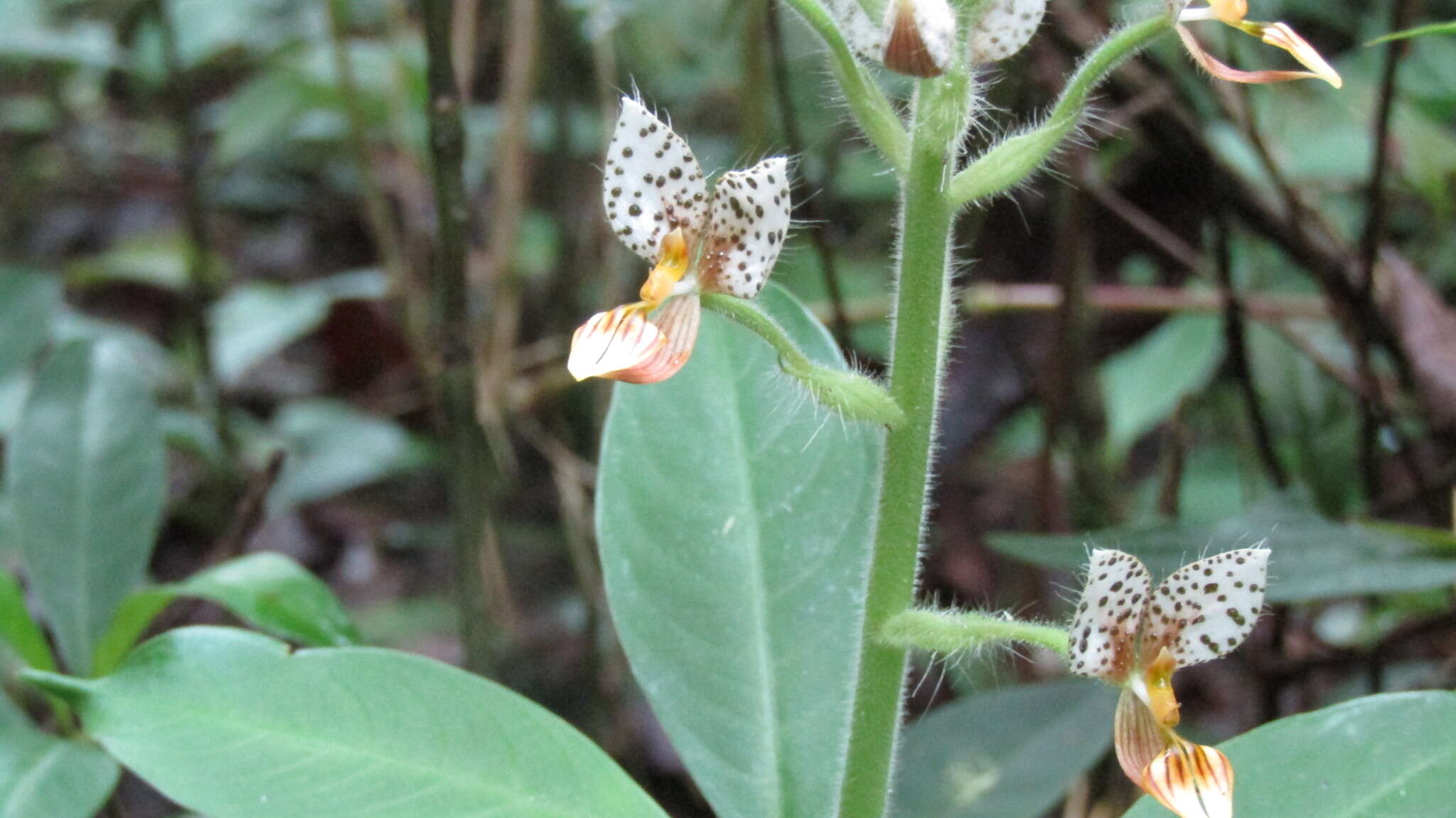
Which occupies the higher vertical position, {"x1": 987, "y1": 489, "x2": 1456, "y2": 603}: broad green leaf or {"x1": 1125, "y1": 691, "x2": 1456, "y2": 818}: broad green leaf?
{"x1": 1125, "y1": 691, "x2": 1456, "y2": 818}: broad green leaf

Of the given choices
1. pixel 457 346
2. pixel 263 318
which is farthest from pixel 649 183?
pixel 263 318

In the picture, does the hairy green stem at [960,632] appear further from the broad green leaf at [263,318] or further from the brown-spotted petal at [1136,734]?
the broad green leaf at [263,318]

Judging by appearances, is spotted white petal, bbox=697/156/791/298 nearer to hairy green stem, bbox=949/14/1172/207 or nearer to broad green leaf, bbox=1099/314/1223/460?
hairy green stem, bbox=949/14/1172/207

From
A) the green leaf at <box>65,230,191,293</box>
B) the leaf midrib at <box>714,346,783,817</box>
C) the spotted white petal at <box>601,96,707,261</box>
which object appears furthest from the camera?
the green leaf at <box>65,230,191,293</box>

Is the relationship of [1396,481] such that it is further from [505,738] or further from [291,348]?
[291,348]

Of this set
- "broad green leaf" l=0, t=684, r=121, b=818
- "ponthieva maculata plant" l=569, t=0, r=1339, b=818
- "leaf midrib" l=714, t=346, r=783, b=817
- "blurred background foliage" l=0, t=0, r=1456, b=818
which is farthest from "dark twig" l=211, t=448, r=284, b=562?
"ponthieva maculata plant" l=569, t=0, r=1339, b=818

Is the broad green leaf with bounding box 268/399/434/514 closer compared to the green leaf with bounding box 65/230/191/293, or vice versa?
the broad green leaf with bounding box 268/399/434/514

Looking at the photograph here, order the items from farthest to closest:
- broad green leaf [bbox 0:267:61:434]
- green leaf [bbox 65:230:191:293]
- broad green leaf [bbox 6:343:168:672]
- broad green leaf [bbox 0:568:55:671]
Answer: green leaf [bbox 65:230:191:293]
broad green leaf [bbox 0:267:61:434]
broad green leaf [bbox 6:343:168:672]
broad green leaf [bbox 0:568:55:671]

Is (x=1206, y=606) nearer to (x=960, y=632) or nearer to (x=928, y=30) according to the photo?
(x=960, y=632)
